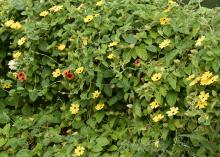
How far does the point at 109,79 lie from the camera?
9.53 ft

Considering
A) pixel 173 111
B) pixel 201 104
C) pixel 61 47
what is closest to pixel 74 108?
pixel 61 47

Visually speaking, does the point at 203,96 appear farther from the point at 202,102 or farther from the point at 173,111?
the point at 173,111

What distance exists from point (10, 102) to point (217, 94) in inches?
53.6

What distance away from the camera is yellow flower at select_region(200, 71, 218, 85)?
2443 millimetres

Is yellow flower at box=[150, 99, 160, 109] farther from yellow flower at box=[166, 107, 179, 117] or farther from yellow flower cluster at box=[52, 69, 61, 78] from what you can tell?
yellow flower cluster at box=[52, 69, 61, 78]

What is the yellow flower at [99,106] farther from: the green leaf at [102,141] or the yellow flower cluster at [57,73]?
the yellow flower cluster at [57,73]

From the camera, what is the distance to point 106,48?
2.86m

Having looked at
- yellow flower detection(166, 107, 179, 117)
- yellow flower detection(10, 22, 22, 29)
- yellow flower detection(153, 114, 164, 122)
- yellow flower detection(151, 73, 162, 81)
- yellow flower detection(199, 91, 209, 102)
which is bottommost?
yellow flower detection(153, 114, 164, 122)

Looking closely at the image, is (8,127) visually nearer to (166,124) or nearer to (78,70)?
(78,70)

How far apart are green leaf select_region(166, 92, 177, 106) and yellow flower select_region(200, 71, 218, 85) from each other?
19 centimetres

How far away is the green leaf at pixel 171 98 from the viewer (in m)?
2.60

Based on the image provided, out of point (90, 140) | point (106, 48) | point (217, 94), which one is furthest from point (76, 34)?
point (217, 94)

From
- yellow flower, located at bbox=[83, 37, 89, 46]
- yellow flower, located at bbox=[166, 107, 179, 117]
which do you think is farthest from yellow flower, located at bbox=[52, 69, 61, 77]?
yellow flower, located at bbox=[166, 107, 179, 117]

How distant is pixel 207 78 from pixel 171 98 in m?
0.23
